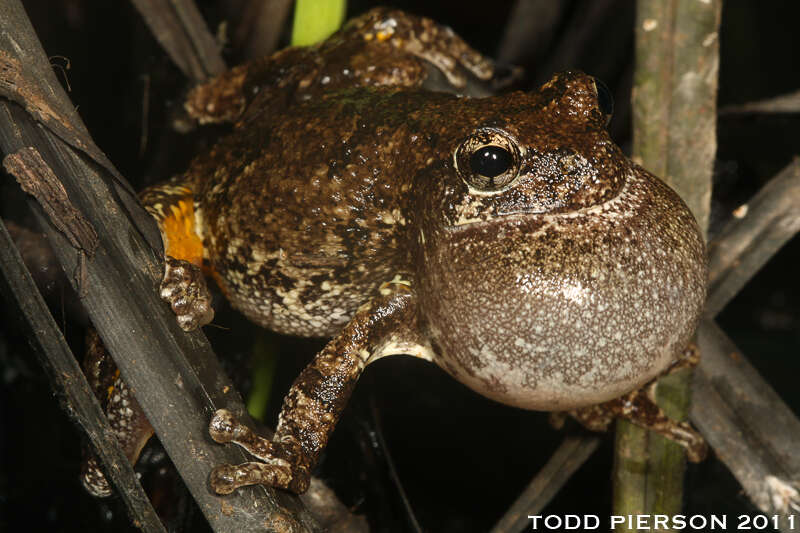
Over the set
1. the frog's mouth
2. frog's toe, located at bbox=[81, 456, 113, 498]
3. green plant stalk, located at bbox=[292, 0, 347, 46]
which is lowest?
frog's toe, located at bbox=[81, 456, 113, 498]

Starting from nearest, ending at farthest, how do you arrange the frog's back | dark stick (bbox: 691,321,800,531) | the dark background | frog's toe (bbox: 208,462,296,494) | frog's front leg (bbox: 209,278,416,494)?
frog's toe (bbox: 208,462,296,494)
frog's front leg (bbox: 209,278,416,494)
the frog's back
dark stick (bbox: 691,321,800,531)
the dark background

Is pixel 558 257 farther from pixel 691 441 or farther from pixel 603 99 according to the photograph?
pixel 691 441

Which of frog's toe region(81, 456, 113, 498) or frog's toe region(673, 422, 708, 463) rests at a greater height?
frog's toe region(81, 456, 113, 498)

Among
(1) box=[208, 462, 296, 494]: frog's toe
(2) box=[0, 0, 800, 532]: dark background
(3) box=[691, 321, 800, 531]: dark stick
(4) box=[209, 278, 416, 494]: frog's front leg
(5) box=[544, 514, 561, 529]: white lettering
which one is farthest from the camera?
(5) box=[544, 514, 561, 529]: white lettering

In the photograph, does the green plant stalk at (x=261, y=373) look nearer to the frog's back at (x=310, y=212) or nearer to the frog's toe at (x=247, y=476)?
the frog's back at (x=310, y=212)

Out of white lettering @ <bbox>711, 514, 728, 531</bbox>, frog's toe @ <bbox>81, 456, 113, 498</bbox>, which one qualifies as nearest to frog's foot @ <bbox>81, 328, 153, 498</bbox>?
frog's toe @ <bbox>81, 456, 113, 498</bbox>

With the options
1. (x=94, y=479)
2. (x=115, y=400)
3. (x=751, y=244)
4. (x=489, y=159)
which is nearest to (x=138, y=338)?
(x=115, y=400)

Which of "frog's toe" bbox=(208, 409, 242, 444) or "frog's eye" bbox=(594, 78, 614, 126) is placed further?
"frog's eye" bbox=(594, 78, 614, 126)

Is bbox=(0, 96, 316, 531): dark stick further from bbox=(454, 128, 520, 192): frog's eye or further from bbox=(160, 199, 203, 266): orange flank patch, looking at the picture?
bbox=(454, 128, 520, 192): frog's eye

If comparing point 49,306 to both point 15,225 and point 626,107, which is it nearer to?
point 15,225
